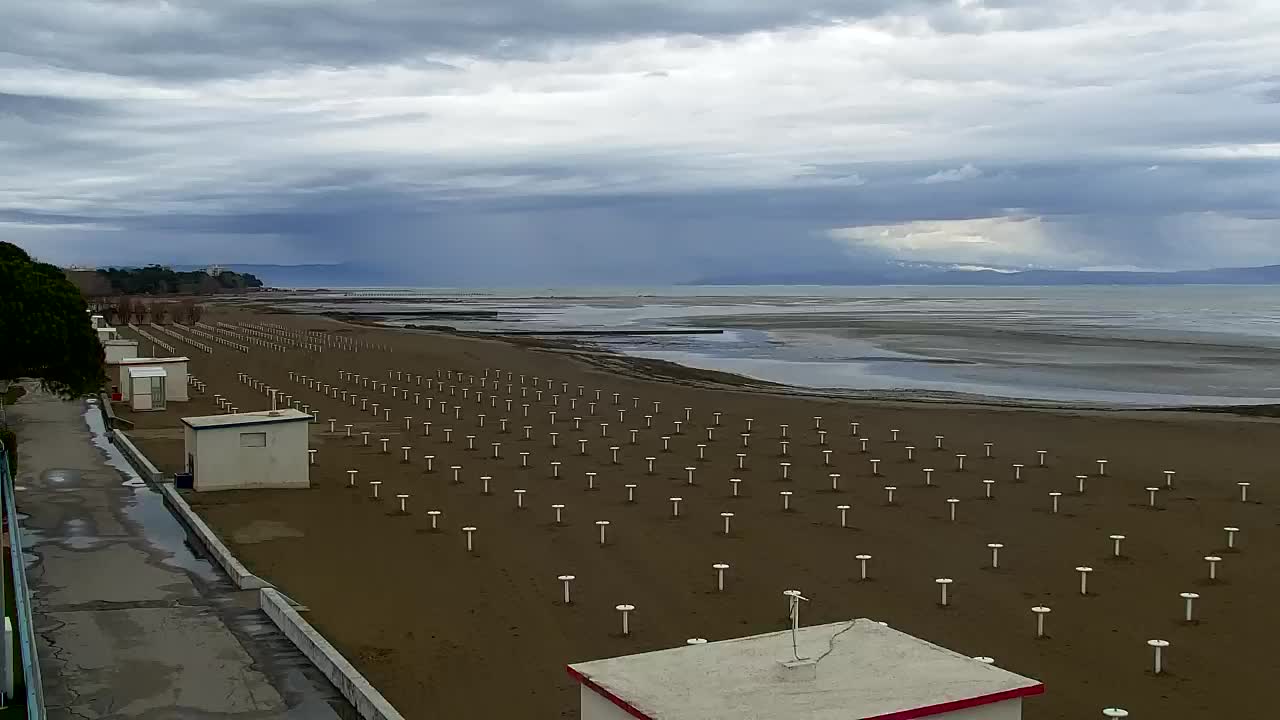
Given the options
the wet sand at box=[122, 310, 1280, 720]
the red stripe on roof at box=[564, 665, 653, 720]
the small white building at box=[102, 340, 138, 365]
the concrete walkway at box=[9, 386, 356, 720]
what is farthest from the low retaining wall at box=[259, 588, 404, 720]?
the small white building at box=[102, 340, 138, 365]

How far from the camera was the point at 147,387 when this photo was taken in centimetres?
3794

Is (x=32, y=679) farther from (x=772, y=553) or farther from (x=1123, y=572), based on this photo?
(x=1123, y=572)

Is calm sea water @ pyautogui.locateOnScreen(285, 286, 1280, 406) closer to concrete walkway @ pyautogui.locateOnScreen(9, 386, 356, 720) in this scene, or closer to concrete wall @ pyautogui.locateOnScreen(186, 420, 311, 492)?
concrete wall @ pyautogui.locateOnScreen(186, 420, 311, 492)

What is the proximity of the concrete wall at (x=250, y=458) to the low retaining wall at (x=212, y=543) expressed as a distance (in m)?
0.78

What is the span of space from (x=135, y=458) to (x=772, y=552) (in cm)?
1581

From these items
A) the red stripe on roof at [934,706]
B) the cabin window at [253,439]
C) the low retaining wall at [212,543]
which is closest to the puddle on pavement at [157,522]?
the low retaining wall at [212,543]

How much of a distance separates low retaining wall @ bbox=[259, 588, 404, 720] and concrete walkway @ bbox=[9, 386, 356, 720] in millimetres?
120

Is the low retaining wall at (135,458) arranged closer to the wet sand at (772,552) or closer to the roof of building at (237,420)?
the wet sand at (772,552)

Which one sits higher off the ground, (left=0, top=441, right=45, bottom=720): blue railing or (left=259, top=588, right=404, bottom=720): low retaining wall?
(left=0, top=441, right=45, bottom=720): blue railing

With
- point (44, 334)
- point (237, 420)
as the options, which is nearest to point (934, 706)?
point (237, 420)

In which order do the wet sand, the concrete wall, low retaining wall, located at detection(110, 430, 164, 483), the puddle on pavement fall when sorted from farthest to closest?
low retaining wall, located at detection(110, 430, 164, 483) < the concrete wall < the puddle on pavement < the wet sand

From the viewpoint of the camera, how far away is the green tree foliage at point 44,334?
2272 cm

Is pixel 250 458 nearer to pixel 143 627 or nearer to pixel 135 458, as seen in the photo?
pixel 135 458

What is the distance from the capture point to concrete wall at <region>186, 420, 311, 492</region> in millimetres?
23375
